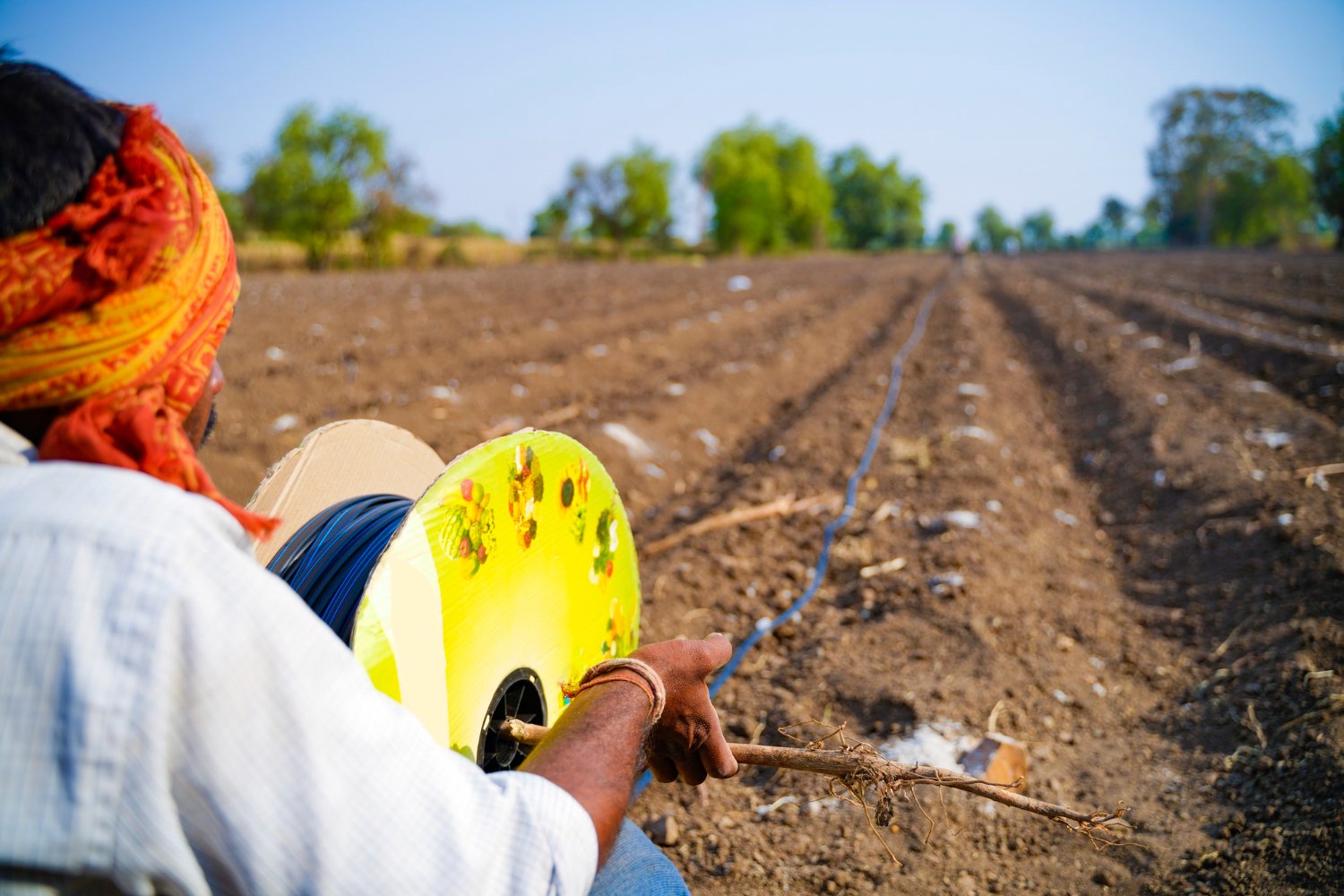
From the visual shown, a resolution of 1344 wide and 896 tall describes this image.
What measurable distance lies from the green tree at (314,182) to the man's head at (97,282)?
171 ft

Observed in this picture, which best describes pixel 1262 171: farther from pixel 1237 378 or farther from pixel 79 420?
pixel 79 420

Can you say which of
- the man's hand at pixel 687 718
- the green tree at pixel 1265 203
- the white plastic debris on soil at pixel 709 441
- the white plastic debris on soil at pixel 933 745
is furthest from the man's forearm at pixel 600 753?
the green tree at pixel 1265 203

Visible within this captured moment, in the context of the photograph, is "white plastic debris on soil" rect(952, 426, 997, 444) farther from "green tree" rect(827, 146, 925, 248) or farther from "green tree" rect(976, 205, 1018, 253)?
"green tree" rect(976, 205, 1018, 253)

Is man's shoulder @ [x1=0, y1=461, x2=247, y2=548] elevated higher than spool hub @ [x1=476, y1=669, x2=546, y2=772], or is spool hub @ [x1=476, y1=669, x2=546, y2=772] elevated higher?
man's shoulder @ [x1=0, y1=461, x2=247, y2=548]

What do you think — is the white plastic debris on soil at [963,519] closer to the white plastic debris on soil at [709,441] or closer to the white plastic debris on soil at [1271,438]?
the white plastic debris on soil at [709,441]

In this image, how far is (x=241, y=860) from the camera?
0.89 metres

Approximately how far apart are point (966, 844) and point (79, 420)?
2.62m

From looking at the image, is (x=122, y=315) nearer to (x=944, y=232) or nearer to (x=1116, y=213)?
(x=1116, y=213)

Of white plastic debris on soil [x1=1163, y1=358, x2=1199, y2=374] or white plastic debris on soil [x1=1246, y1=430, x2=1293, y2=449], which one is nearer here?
white plastic debris on soil [x1=1246, y1=430, x2=1293, y2=449]

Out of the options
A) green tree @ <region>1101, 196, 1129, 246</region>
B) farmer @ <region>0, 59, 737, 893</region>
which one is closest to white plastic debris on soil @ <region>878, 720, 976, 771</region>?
farmer @ <region>0, 59, 737, 893</region>

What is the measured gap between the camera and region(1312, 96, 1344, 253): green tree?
5206 cm

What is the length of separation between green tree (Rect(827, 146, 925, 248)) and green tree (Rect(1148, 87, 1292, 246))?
112 feet

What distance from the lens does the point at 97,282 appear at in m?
1.00

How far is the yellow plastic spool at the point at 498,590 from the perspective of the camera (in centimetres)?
156
